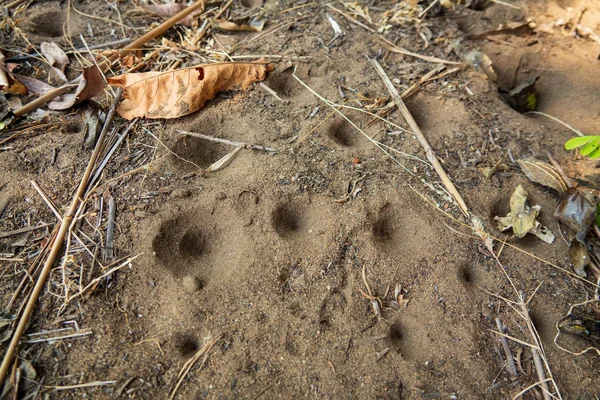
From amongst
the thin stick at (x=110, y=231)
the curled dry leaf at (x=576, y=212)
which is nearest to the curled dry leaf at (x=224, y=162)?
the thin stick at (x=110, y=231)

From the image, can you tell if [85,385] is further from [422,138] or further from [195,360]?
[422,138]

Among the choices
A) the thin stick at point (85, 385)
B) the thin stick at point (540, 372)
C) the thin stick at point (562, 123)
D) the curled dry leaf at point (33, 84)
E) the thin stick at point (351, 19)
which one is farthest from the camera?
the thin stick at point (351, 19)

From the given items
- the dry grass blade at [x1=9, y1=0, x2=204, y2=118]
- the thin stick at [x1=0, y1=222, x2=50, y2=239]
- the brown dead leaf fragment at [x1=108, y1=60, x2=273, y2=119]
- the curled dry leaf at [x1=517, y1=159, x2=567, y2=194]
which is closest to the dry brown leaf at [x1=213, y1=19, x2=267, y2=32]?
the dry grass blade at [x1=9, y1=0, x2=204, y2=118]

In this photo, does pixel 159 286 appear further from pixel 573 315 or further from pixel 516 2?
pixel 516 2

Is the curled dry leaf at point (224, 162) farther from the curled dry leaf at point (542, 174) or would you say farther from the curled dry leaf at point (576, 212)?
the curled dry leaf at point (576, 212)

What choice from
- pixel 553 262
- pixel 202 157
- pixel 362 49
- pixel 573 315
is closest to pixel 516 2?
pixel 362 49

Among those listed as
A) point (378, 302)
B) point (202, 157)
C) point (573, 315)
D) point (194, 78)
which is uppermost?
point (194, 78)

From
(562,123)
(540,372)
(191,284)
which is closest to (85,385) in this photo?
(191,284)

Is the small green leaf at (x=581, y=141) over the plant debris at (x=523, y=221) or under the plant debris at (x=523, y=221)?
over
